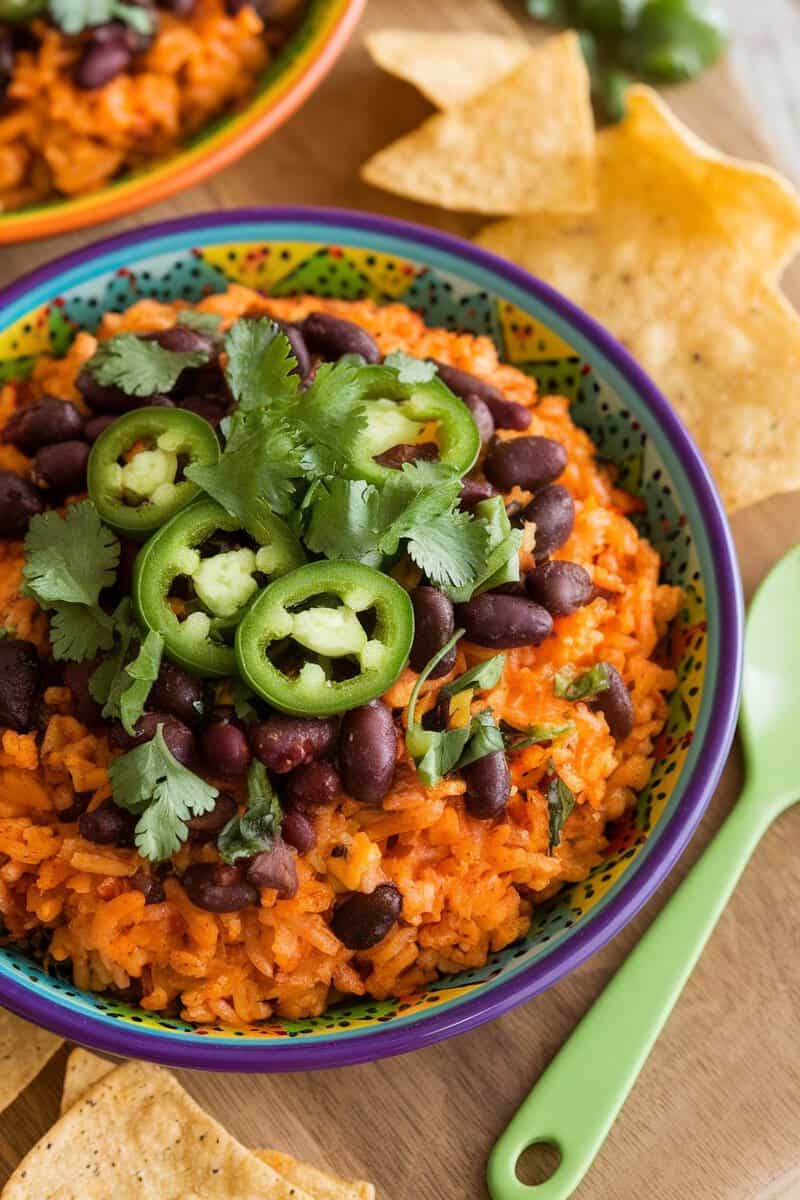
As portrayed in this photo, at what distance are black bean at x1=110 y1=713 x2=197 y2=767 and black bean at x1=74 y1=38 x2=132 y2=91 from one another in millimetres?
2265

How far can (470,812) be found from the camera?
2949 millimetres

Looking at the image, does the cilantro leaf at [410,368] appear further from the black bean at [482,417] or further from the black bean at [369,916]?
the black bean at [369,916]

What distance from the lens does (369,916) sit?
112 inches

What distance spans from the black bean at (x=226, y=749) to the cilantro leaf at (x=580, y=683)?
0.76 m

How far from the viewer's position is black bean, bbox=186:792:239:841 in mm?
2834

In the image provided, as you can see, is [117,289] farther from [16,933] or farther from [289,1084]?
[289,1084]

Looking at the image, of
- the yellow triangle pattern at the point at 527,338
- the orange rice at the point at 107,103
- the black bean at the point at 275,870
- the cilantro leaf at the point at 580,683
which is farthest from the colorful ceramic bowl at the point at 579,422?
the orange rice at the point at 107,103

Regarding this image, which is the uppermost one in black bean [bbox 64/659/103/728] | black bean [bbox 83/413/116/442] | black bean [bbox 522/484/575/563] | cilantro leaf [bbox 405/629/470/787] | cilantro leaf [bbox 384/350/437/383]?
cilantro leaf [bbox 384/350/437/383]

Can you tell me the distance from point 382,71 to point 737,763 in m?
2.78

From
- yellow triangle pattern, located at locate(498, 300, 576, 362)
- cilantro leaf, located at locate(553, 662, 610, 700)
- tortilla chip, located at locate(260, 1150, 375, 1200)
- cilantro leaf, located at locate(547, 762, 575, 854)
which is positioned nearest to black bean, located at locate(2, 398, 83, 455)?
yellow triangle pattern, located at locate(498, 300, 576, 362)

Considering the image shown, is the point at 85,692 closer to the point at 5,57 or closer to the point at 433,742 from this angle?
the point at 433,742

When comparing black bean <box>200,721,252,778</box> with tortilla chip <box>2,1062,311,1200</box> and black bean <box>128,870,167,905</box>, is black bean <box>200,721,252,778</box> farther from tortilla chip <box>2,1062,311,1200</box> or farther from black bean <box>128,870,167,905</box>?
tortilla chip <box>2,1062,311,1200</box>

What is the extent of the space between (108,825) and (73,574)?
58 centimetres

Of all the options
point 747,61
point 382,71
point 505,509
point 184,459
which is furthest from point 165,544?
point 747,61
